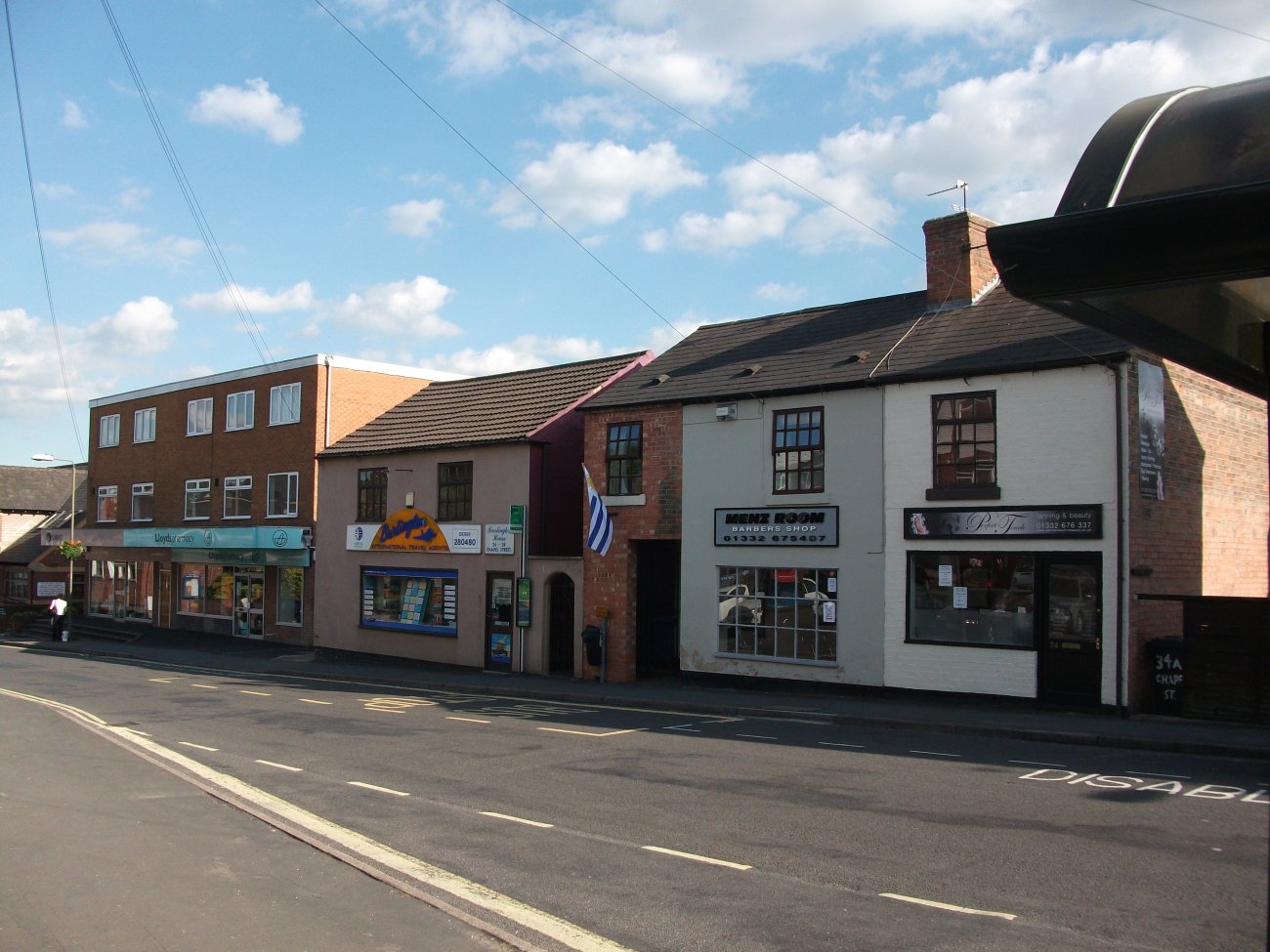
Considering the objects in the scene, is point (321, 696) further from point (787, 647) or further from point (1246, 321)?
point (1246, 321)

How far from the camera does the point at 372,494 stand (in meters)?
30.4

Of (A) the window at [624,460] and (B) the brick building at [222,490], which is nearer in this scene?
(A) the window at [624,460]

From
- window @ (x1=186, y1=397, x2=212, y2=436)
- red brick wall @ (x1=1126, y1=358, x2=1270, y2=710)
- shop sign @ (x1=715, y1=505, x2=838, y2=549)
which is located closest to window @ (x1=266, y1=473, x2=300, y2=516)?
window @ (x1=186, y1=397, x2=212, y2=436)

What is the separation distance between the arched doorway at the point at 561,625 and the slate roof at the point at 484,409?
12.3 feet

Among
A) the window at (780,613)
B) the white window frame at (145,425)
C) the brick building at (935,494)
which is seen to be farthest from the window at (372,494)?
the white window frame at (145,425)

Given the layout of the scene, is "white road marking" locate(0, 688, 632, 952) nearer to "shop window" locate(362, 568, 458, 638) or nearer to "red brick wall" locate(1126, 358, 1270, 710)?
"red brick wall" locate(1126, 358, 1270, 710)

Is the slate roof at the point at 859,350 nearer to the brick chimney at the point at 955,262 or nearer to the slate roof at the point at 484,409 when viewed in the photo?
the brick chimney at the point at 955,262

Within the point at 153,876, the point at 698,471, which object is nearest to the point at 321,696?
the point at 698,471

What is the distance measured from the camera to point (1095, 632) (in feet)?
54.2

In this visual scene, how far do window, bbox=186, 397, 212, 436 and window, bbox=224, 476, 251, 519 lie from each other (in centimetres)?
283

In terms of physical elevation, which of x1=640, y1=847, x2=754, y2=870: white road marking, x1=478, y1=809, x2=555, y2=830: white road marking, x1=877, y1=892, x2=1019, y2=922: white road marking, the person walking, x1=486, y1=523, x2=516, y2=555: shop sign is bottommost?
the person walking

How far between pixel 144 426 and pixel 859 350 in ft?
106

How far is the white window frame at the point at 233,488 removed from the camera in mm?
35625

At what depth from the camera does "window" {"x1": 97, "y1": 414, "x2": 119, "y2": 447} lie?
44062 millimetres
